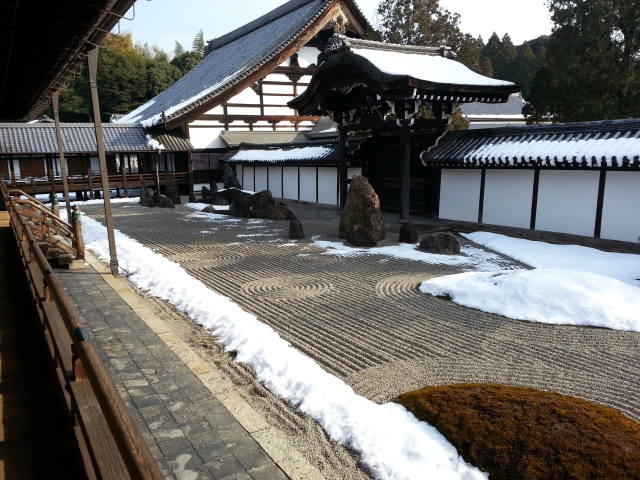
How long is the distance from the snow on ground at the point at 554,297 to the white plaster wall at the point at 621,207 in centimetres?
418

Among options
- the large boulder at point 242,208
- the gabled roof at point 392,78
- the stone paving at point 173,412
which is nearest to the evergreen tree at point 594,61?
the gabled roof at point 392,78

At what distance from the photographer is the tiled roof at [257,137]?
2844 centimetres

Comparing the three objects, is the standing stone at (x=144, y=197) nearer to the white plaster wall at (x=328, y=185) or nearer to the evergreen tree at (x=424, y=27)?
the white plaster wall at (x=328, y=185)

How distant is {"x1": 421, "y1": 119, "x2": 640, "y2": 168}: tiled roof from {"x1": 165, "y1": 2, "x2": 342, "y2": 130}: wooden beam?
15.1 m

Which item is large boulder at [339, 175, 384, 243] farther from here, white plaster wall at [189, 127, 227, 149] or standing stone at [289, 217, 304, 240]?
white plaster wall at [189, 127, 227, 149]

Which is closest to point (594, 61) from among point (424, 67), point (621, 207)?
point (424, 67)

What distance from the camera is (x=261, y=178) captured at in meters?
26.3

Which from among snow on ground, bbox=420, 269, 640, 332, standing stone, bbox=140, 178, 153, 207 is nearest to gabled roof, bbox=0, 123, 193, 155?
standing stone, bbox=140, 178, 153, 207

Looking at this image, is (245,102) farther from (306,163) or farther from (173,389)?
(173,389)

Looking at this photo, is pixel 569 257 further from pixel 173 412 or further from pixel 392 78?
pixel 173 412

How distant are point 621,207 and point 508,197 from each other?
311 centimetres

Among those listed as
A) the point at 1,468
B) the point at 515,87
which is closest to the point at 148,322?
the point at 1,468

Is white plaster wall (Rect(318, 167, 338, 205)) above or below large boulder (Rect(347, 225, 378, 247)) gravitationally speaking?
above

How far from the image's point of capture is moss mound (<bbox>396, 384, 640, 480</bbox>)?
9.93 feet
